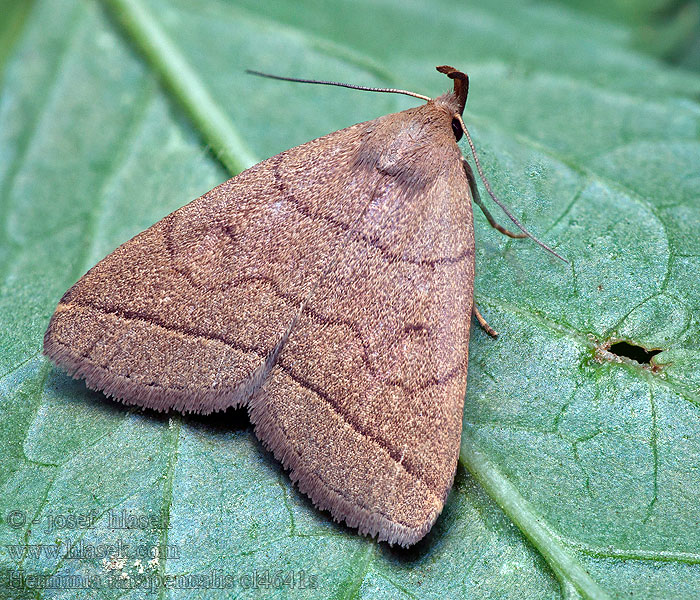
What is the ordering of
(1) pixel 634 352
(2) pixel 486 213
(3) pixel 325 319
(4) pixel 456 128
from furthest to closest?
(2) pixel 486 213 → (4) pixel 456 128 → (1) pixel 634 352 → (3) pixel 325 319

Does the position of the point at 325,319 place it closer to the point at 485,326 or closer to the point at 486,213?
the point at 485,326

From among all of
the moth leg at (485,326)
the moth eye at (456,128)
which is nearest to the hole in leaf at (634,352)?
the moth leg at (485,326)

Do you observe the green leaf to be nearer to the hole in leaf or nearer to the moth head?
the hole in leaf
